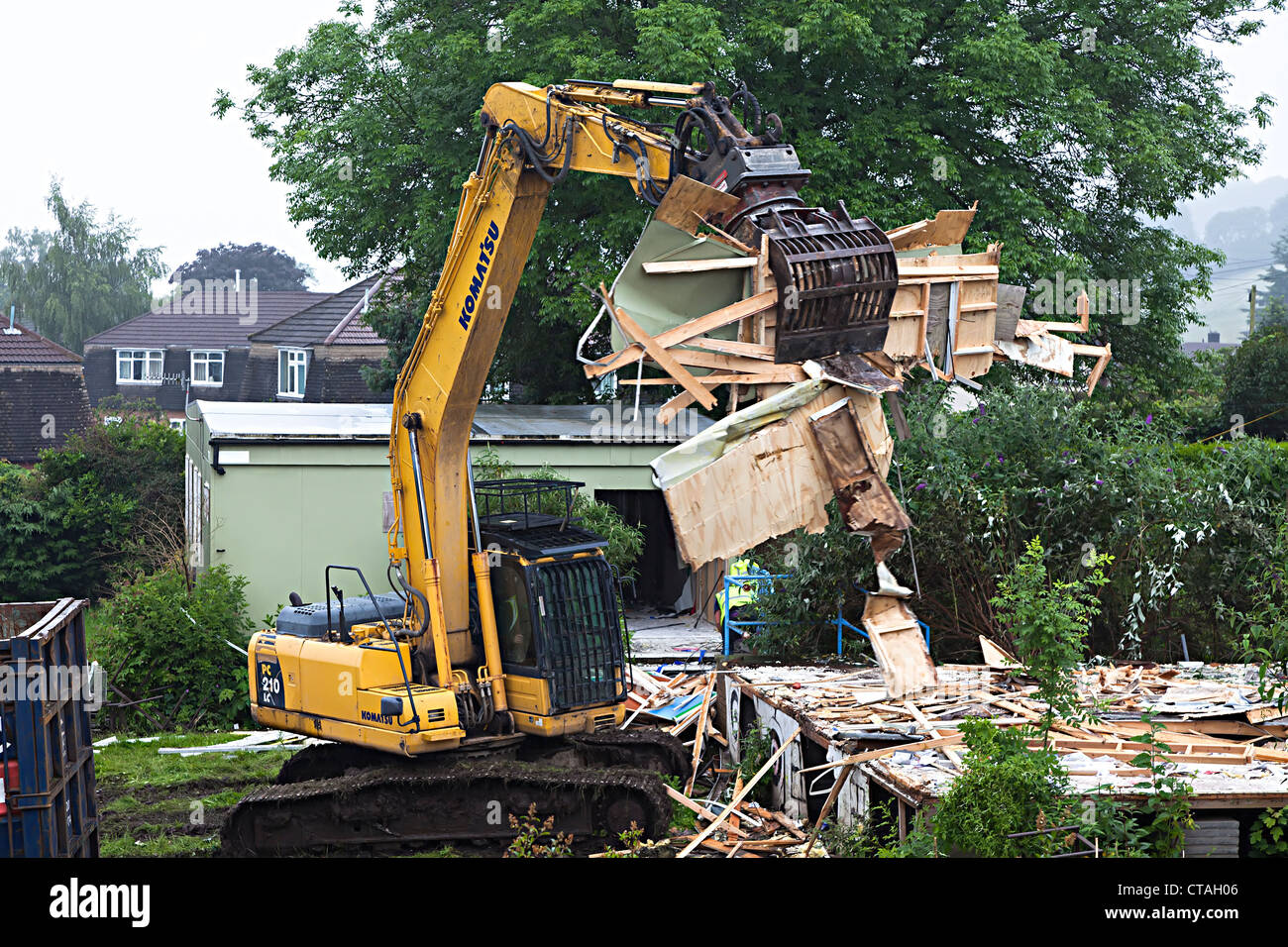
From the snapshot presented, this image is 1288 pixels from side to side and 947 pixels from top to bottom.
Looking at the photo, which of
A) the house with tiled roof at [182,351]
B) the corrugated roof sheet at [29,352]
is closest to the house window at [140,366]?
the house with tiled roof at [182,351]

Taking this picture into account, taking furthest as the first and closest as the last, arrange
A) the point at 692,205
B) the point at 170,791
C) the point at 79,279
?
the point at 79,279 < the point at 170,791 < the point at 692,205

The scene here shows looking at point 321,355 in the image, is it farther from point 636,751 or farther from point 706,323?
point 706,323

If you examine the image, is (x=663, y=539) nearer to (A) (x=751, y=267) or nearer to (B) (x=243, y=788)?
(B) (x=243, y=788)

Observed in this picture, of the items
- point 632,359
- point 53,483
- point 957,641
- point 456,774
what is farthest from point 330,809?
point 53,483

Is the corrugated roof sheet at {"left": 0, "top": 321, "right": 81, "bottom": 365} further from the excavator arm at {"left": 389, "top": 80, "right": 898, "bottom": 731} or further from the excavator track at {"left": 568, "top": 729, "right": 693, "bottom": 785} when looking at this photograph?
the excavator track at {"left": 568, "top": 729, "right": 693, "bottom": 785}

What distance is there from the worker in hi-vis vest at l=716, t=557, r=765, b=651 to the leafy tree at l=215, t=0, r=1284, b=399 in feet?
18.6

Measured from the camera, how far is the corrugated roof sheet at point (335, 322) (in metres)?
46.2

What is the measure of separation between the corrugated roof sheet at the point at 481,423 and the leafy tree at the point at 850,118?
1853 mm

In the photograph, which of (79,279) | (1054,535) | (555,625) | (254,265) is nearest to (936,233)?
(555,625)

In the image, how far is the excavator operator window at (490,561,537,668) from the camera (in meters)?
10.7

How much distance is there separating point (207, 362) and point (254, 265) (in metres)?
48.5

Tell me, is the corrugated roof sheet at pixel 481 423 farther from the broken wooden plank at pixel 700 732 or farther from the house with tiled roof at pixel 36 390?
the house with tiled roof at pixel 36 390

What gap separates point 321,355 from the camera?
156 ft
